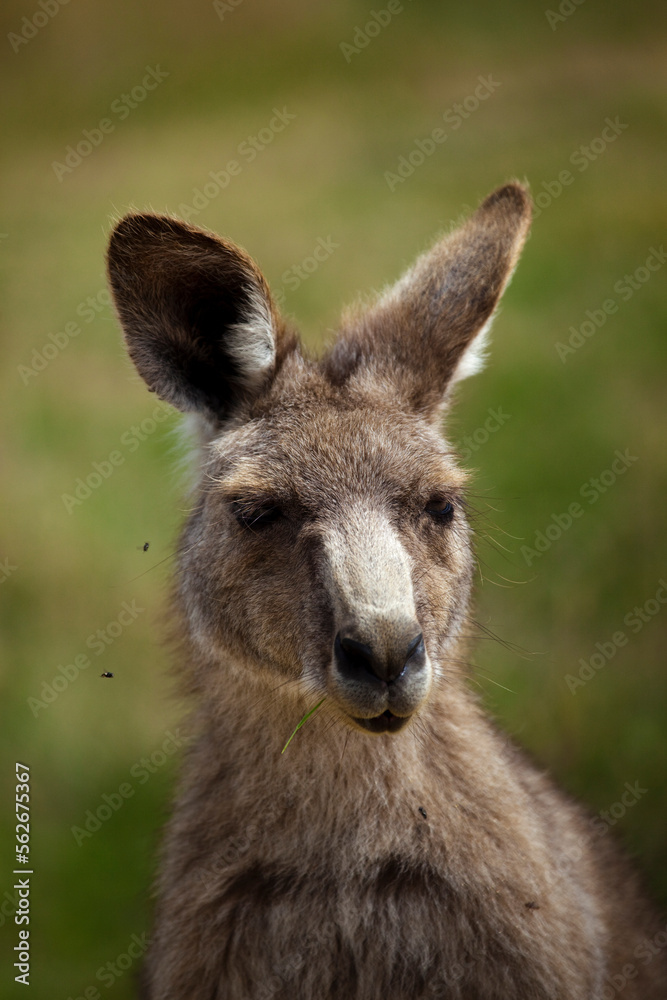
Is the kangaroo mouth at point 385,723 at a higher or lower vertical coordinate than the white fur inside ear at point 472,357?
lower

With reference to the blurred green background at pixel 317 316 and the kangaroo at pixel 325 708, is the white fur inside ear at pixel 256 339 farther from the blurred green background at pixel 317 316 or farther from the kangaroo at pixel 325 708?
the blurred green background at pixel 317 316

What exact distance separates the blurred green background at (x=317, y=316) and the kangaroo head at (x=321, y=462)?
2109mm

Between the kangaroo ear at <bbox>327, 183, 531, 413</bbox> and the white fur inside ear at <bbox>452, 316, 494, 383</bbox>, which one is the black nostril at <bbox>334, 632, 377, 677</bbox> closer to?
the kangaroo ear at <bbox>327, 183, 531, 413</bbox>

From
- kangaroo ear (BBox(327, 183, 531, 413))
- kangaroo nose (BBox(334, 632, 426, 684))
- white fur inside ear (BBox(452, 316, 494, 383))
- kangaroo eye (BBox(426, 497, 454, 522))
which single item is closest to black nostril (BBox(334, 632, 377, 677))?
kangaroo nose (BBox(334, 632, 426, 684))

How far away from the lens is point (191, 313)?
3.79 metres

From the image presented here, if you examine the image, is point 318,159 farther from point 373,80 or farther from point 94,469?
point 94,469

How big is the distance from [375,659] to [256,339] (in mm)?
1471

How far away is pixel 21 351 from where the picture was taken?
861 cm

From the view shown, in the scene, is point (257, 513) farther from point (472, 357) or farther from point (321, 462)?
point (472, 357)

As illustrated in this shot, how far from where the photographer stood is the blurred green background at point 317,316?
20.2 ft

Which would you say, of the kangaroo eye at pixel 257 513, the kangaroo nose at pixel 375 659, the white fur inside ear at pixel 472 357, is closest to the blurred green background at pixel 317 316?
the white fur inside ear at pixel 472 357

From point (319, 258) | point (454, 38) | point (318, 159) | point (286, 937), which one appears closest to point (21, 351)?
point (319, 258)

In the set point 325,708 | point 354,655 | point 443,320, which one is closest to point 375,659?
point 354,655

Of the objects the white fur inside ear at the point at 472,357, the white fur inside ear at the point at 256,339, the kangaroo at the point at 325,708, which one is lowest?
the kangaroo at the point at 325,708
